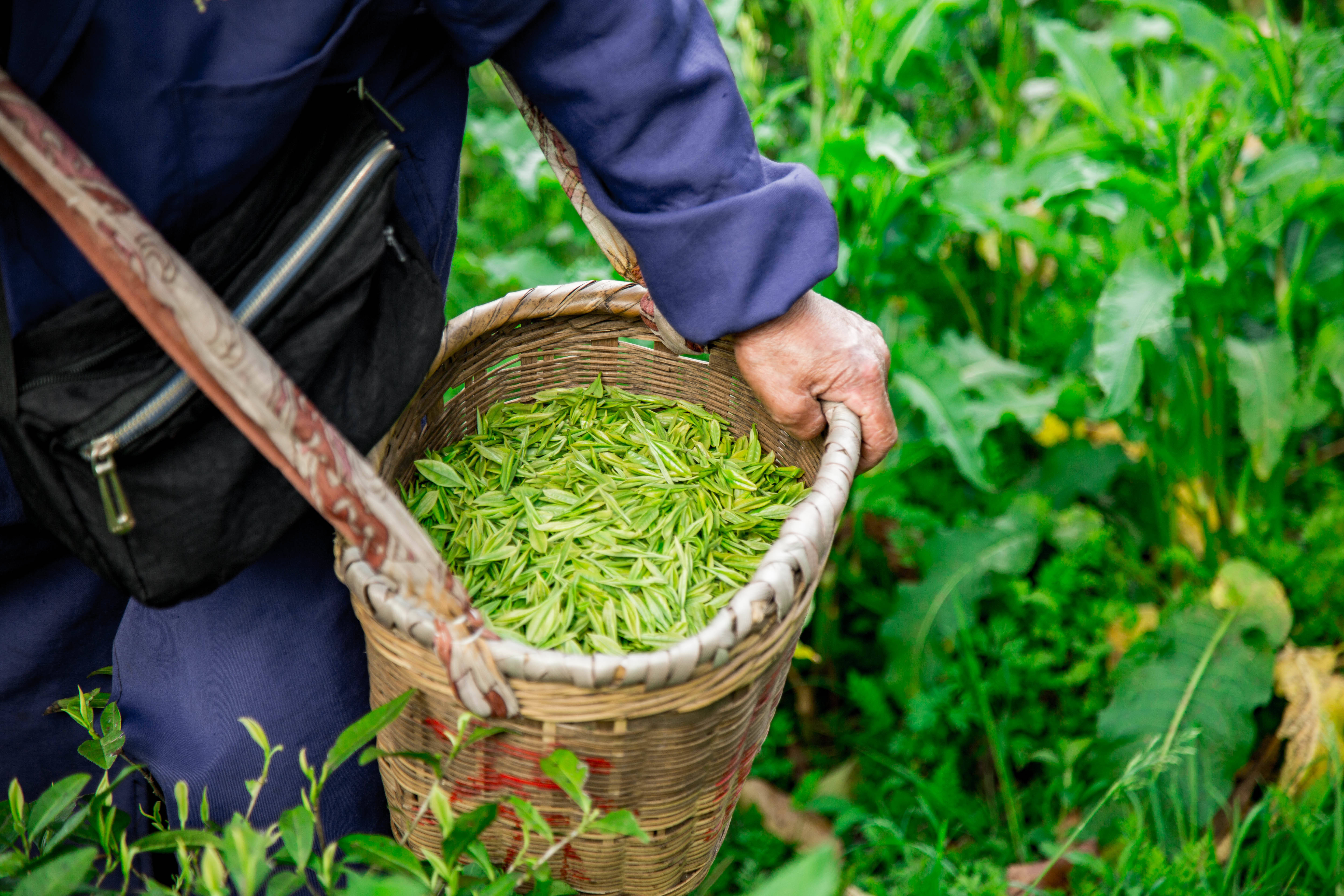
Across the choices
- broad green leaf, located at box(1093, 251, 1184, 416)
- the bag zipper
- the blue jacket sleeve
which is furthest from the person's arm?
broad green leaf, located at box(1093, 251, 1184, 416)

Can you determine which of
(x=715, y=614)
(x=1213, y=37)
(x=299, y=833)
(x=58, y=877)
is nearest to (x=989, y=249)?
(x=1213, y=37)

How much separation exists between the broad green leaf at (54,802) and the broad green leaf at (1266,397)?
2.04 metres

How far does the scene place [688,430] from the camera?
4.78 feet

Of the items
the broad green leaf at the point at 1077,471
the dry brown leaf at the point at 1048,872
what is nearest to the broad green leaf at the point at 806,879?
the dry brown leaf at the point at 1048,872

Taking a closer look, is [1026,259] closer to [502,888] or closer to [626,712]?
[626,712]

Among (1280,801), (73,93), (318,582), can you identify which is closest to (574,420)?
(318,582)

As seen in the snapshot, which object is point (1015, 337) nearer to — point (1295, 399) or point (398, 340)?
point (1295, 399)

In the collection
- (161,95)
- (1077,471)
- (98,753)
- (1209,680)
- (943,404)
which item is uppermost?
(161,95)

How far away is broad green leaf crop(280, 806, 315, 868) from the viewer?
2.50 ft

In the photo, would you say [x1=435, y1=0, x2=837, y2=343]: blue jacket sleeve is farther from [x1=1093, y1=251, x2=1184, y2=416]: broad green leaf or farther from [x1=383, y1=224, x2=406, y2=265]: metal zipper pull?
[x1=1093, y1=251, x2=1184, y2=416]: broad green leaf

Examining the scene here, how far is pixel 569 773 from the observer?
0.86 m

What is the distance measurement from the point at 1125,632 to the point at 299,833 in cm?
187

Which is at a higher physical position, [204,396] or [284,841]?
[204,396]

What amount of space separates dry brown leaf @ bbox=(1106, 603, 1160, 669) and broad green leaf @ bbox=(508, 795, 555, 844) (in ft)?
5.20
